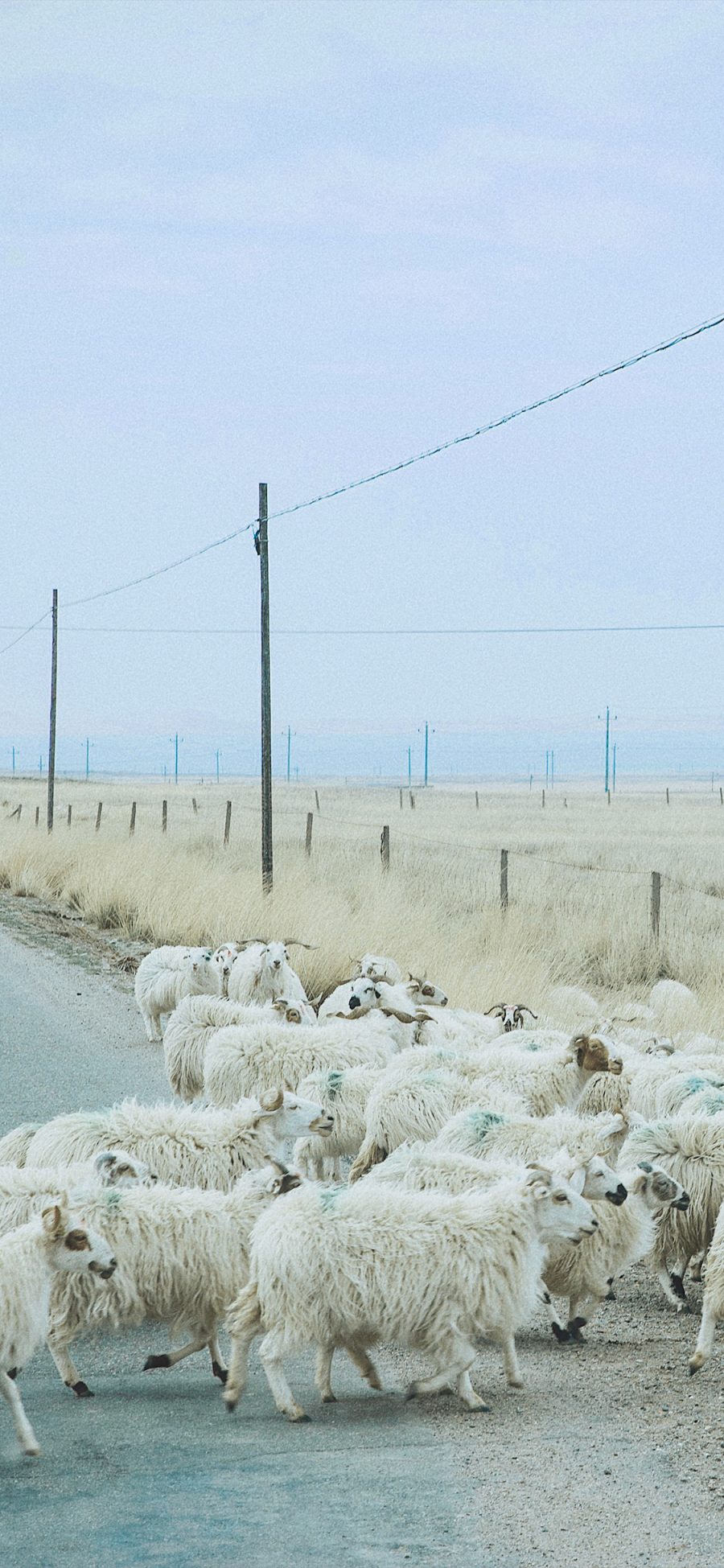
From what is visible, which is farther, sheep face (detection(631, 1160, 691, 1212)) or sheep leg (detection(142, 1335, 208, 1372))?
sheep face (detection(631, 1160, 691, 1212))

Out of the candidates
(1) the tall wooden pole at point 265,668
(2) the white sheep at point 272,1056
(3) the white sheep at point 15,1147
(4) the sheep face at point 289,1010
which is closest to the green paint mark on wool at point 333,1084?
(2) the white sheep at point 272,1056

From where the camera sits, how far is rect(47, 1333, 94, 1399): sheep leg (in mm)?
5758

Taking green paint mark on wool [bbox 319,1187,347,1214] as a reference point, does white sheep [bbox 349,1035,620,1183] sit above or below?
below

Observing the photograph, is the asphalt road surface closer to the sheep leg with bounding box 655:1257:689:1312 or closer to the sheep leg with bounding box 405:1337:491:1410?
the sheep leg with bounding box 405:1337:491:1410

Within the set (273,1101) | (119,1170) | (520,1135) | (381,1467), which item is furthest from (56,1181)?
(520,1135)

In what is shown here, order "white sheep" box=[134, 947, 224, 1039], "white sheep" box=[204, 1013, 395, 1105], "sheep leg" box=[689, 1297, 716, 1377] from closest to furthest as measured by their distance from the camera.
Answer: "sheep leg" box=[689, 1297, 716, 1377] < "white sheep" box=[204, 1013, 395, 1105] < "white sheep" box=[134, 947, 224, 1039]

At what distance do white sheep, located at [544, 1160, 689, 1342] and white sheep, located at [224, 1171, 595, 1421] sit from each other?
0.60 m

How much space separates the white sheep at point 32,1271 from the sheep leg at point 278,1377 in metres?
0.69

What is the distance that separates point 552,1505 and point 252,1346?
2.13m

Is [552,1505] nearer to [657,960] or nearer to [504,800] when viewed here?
[657,960]

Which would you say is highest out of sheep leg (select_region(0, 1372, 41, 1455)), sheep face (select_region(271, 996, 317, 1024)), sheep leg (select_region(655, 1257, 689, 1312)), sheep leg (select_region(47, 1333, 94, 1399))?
sheep face (select_region(271, 996, 317, 1024))

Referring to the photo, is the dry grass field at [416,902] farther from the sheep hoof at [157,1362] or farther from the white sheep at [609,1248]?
the sheep hoof at [157,1362]

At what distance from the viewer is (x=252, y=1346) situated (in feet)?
21.2

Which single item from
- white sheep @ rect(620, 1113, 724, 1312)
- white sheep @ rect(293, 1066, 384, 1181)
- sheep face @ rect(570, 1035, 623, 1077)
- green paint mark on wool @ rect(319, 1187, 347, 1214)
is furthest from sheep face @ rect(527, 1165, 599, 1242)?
sheep face @ rect(570, 1035, 623, 1077)
